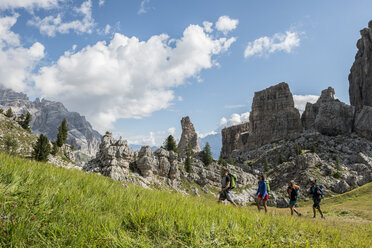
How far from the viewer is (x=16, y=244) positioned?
101 inches

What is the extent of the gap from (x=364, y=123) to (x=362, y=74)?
46407 millimetres

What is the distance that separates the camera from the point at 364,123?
144 m

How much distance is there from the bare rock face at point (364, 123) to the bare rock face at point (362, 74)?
529 inches

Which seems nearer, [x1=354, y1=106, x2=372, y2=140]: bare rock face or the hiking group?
the hiking group

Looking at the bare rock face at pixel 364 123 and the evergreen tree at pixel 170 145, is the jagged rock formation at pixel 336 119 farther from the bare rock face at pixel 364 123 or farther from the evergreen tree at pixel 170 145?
the evergreen tree at pixel 170 145

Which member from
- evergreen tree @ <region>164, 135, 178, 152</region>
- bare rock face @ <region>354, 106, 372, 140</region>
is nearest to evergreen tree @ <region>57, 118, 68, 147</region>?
evergreen tree @ <region>164, 135, 178, 152</region>

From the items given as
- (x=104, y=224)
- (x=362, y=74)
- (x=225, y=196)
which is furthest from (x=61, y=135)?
(x=362, y=74)

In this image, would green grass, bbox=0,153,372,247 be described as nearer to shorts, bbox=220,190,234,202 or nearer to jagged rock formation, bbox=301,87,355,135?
shorts, bbox=220,190,234,202

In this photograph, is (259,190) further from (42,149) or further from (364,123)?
(364,123)

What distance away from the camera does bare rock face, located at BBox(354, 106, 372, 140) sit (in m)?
140

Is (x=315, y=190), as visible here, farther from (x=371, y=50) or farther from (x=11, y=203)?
(x=371, y=50)

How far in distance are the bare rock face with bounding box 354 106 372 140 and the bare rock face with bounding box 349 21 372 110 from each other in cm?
1344

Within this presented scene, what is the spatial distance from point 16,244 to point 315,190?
71.4 feet

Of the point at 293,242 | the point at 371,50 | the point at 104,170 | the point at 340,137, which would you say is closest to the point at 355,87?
the point at 371,50
